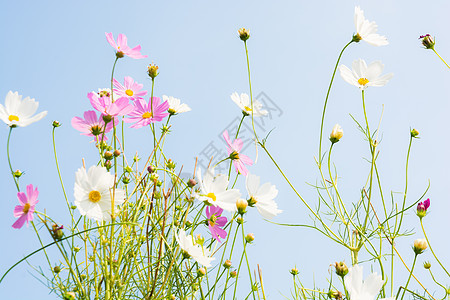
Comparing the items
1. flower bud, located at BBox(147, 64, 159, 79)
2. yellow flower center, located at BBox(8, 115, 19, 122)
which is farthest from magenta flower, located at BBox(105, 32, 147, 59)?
yellow flower center, located at BBox(8, 115, 19, 122)

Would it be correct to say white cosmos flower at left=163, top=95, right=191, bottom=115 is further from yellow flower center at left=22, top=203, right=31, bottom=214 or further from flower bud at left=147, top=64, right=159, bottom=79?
yellow flower center at left=22, top=203, right=31, bottom=214

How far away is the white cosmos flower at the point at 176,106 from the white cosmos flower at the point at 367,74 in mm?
419

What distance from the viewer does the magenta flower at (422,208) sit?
103 cm

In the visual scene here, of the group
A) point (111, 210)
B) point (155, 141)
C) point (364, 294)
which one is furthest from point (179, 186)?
point (364, 294)

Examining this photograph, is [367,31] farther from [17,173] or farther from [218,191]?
[17,173]

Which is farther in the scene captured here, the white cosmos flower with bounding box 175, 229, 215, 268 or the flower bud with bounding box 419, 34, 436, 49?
the flower bud with bounding box 419, 34, 436, 49

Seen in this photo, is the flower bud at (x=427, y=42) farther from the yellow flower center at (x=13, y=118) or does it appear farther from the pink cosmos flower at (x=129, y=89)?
the yellow flower center at (x=13, y=118)

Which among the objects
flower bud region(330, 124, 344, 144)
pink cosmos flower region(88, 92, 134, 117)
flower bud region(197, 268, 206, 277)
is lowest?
flower bud region(197, 268, 206, 277)

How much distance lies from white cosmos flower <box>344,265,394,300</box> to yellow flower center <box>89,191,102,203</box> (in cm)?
42

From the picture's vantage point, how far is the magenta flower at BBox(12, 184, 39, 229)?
2.46 feet

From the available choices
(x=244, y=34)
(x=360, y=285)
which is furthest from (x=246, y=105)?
(x=360, y=285)

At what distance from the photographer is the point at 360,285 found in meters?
0.62

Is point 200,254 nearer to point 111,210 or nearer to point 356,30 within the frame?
point 111,210

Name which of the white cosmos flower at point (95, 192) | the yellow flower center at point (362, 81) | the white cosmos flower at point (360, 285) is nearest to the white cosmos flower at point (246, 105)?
the yellow flower center at point (362, 81)
